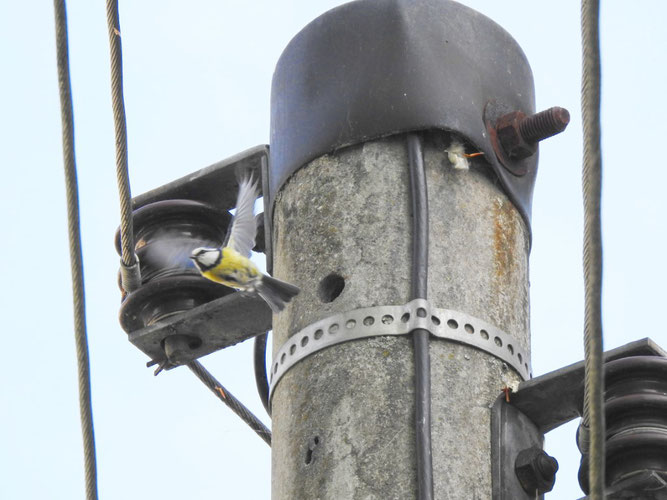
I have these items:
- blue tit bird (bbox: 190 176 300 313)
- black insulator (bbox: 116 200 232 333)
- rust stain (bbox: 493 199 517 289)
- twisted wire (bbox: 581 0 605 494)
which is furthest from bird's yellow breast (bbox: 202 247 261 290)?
twisted wire (bbox: 581 0 605 494)

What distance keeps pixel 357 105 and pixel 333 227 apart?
49cm

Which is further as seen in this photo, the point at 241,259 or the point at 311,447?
the point at 241,259

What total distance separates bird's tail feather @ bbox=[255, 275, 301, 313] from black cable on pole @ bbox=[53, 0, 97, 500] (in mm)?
767

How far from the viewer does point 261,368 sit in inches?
259

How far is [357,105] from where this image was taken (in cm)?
609

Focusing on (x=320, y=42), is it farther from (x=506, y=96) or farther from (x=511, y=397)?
(x=511, y=397)

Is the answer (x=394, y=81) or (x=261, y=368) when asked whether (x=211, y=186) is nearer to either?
(x=261, y=368)

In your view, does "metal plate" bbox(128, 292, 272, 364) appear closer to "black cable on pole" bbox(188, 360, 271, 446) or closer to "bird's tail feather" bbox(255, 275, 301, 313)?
"bird's tail feather" bbox(255, 275, 301, 313)

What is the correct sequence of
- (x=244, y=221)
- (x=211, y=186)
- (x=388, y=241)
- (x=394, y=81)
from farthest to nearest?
1. (x=211, y=186)
2. (x=244, y=221)
3. (x=394, y=81)
4. (x=388, y=241)

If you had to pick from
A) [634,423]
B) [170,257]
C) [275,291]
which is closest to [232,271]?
[170,257]

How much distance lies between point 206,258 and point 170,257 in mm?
253

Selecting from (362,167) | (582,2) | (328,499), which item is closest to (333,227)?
(362,167)

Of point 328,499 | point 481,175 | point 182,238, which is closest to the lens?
point 328,499

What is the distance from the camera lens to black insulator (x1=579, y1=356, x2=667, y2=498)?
16.9 feet
